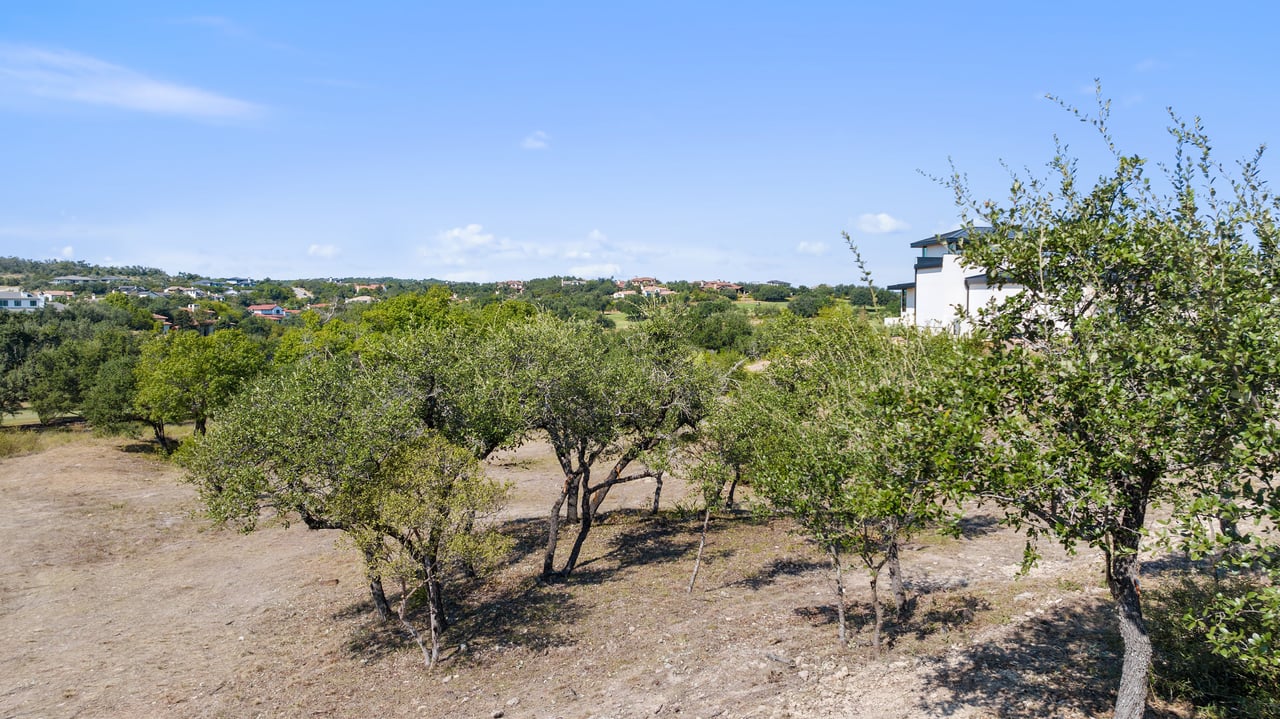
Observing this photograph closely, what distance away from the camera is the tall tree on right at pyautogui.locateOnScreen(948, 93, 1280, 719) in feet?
25.5

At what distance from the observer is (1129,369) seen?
834cm

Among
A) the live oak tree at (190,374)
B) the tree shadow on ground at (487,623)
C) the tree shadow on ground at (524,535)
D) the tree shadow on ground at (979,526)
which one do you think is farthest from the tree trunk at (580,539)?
the live oak tree at (190,374)

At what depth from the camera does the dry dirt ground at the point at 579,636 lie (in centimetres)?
1406

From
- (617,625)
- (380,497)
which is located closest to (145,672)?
(380,497)

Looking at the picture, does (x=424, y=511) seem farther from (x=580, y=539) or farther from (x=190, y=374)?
(x=190, y=374)

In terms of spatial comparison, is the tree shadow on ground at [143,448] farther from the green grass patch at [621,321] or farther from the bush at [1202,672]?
the bush at [1202,672]

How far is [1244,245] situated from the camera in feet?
28.9

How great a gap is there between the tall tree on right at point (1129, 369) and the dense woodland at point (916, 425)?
4 centimetres

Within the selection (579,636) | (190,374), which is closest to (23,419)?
(190,374)

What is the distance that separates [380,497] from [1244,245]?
657 inches

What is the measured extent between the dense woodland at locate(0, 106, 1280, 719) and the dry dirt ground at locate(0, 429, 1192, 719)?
129 cm

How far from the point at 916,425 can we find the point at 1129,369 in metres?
2.43

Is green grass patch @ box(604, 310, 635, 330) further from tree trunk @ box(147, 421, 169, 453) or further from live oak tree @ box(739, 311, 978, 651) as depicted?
tree trunk @ box(147, 421, 169, 453)

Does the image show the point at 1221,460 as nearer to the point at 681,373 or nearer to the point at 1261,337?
the point at 1261,337
